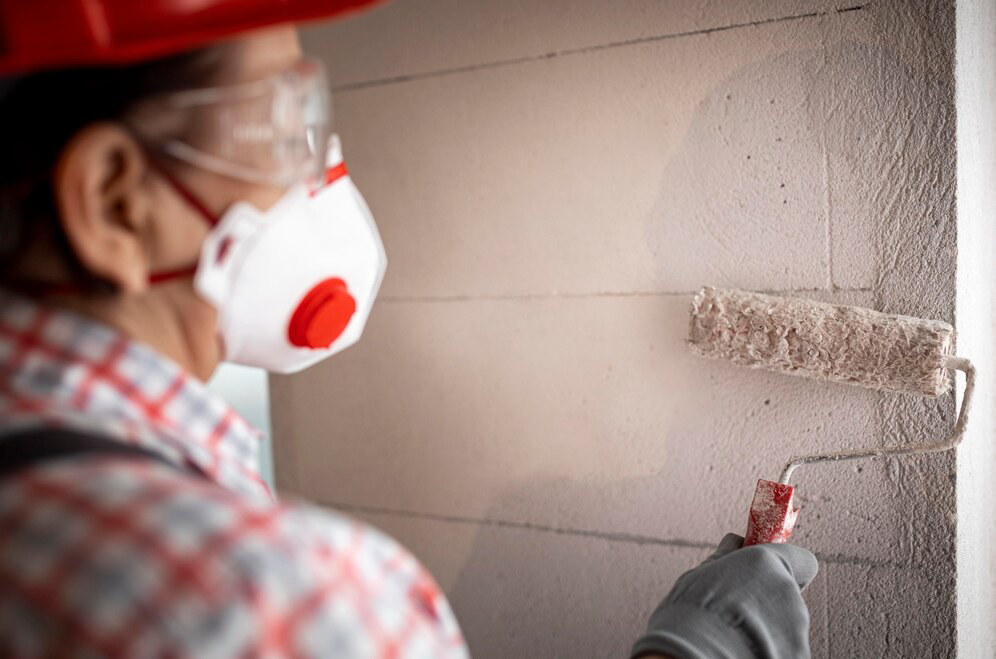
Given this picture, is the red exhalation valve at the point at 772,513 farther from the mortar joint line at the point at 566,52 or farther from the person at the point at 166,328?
the mortar joint line at the point at 566,52

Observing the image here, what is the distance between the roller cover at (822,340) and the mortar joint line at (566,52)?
1.41ft

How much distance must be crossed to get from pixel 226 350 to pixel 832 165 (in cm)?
96

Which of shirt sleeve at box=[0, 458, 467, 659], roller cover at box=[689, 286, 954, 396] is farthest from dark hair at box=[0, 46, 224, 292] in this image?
roller cover at box=[689, 286, 954, 396]

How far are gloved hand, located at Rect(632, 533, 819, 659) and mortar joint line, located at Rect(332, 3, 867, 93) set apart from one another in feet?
2.67

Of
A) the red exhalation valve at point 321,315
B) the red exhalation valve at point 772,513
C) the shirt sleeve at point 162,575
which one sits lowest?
the red exhalation valve at point 772,513

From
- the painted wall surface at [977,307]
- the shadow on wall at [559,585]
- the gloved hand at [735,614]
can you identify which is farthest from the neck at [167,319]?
the painted wall surface at [977,307]

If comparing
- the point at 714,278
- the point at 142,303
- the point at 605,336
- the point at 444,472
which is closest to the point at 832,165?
the point at 714,278

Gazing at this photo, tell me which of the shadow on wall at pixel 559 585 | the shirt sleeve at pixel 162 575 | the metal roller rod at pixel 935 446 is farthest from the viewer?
the shadow on wall at pixel 559 585

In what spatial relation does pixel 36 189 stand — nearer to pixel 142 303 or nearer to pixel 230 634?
pixel 142 303

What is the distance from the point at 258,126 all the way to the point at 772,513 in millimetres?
875

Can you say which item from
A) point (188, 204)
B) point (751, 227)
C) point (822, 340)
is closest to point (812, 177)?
point (751, 227)

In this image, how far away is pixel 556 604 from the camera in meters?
1.60

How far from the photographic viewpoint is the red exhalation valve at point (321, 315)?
3.26ft

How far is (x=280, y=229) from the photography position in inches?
34.9
